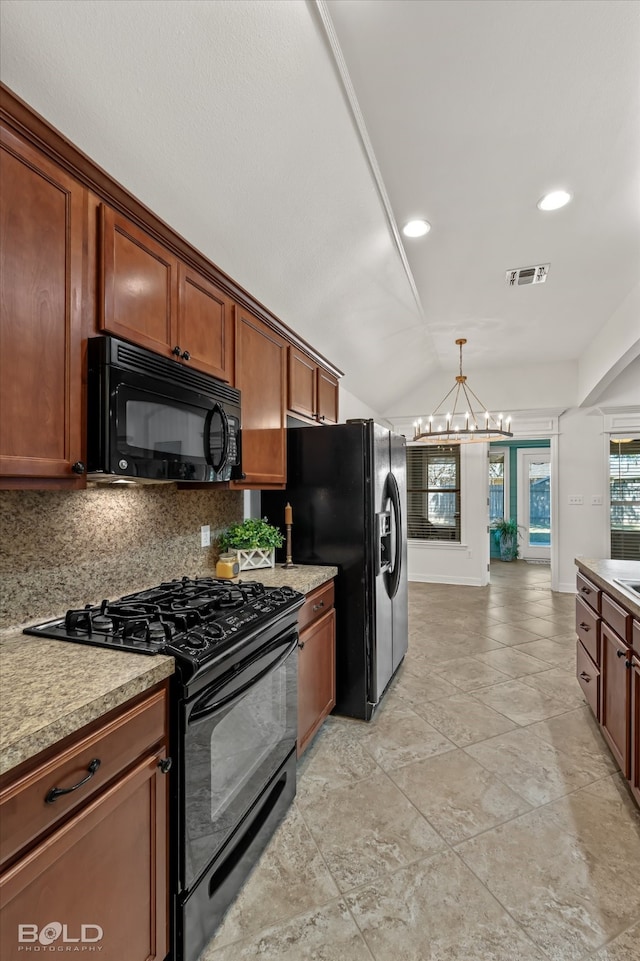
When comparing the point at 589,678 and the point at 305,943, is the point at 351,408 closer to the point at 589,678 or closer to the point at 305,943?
the point at 589,678

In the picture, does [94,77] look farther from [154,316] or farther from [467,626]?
[467,626]

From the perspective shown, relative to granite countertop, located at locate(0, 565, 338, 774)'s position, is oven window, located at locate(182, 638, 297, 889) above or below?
below

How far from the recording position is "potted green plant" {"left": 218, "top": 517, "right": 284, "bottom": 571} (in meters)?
2.60

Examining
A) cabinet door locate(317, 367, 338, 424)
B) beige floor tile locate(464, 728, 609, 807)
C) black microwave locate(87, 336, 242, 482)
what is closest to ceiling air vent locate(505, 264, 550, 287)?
cabinet door locate(317, 367, 338, 424)

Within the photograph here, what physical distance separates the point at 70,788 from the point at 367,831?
55.7 inches

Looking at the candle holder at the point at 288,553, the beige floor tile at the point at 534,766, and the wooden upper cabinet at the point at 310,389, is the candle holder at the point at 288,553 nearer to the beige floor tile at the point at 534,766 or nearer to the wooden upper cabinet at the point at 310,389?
the wooden upper cabinet at the point at 310,389

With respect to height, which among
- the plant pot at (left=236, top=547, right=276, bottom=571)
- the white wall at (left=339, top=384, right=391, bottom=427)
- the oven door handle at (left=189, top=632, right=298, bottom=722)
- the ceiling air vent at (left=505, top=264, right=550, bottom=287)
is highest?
the ceiling air vent at (left=505, top=264, right=550, bottom=287)

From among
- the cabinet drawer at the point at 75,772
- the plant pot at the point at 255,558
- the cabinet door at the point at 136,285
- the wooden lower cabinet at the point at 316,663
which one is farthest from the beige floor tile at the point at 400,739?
the cabinet door at the point at 136,285

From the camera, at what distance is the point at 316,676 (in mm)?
2410

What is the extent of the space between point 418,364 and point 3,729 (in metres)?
5.49

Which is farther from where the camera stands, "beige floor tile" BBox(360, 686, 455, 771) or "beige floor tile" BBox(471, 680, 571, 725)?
"beige floor tile" BBox(471, 680, 571, 725)

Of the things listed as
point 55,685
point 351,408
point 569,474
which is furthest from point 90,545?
point 569,474

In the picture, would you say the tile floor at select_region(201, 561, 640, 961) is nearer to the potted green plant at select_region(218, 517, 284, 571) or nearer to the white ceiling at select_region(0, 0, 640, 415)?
the potted green plant at select_region(218, 517, 284, 571)

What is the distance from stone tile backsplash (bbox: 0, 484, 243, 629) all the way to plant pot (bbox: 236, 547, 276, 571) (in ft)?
0.58
